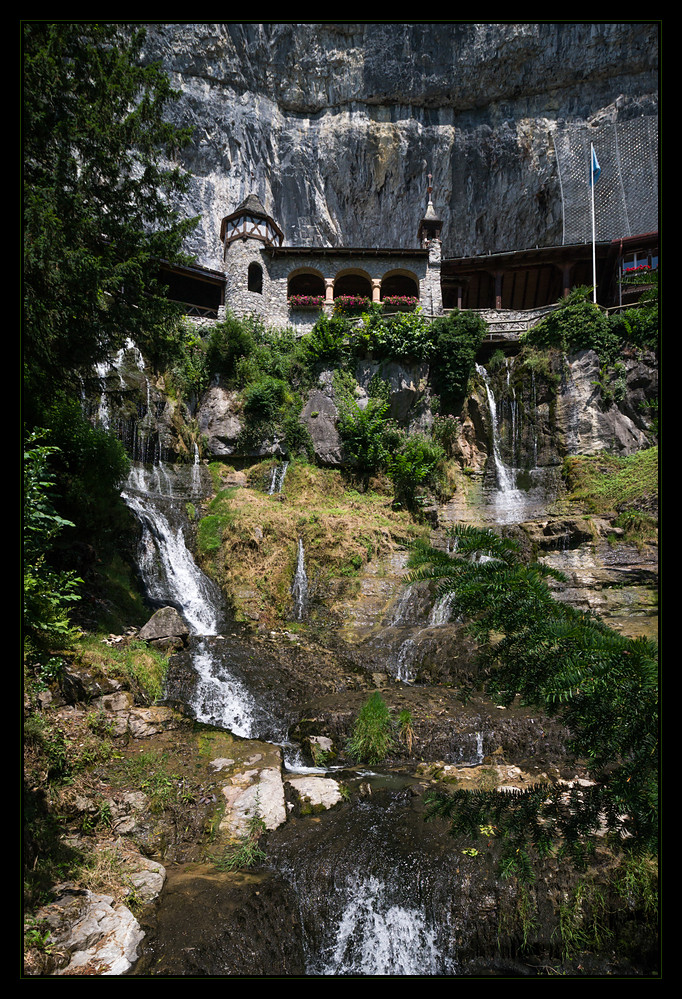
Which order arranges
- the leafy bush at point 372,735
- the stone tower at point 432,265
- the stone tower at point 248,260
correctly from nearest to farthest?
the leafy bush at point 372,735
the stone tower at point 248,260
the stone tower at point 432,265

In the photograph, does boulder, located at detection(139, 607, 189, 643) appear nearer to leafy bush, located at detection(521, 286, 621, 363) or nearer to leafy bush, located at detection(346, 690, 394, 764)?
leafy bush, located at detection(346, 690, 394, 764)

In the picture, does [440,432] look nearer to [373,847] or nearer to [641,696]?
[373,847]

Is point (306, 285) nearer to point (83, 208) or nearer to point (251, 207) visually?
point (251, 207)

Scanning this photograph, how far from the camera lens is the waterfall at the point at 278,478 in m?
17.4

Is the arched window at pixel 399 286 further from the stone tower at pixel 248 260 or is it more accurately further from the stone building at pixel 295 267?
the stone tower at pixel 248 260

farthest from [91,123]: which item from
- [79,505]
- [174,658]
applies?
[174,658]

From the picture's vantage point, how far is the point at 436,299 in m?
25.1

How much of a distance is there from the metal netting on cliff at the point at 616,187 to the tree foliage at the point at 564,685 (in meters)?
27.4

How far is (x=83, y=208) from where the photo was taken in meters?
8.32

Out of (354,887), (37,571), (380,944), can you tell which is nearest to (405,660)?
(354,887)

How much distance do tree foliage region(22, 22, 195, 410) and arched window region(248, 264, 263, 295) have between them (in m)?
16.2

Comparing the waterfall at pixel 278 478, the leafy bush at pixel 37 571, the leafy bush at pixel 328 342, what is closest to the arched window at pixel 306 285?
the leafy bush at pixel 328 342

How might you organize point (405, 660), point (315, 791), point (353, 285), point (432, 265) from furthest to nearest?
point (353, 285) < point (432, 265) < point (405, 660) < point (315, 791)

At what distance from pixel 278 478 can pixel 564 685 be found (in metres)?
16.0
